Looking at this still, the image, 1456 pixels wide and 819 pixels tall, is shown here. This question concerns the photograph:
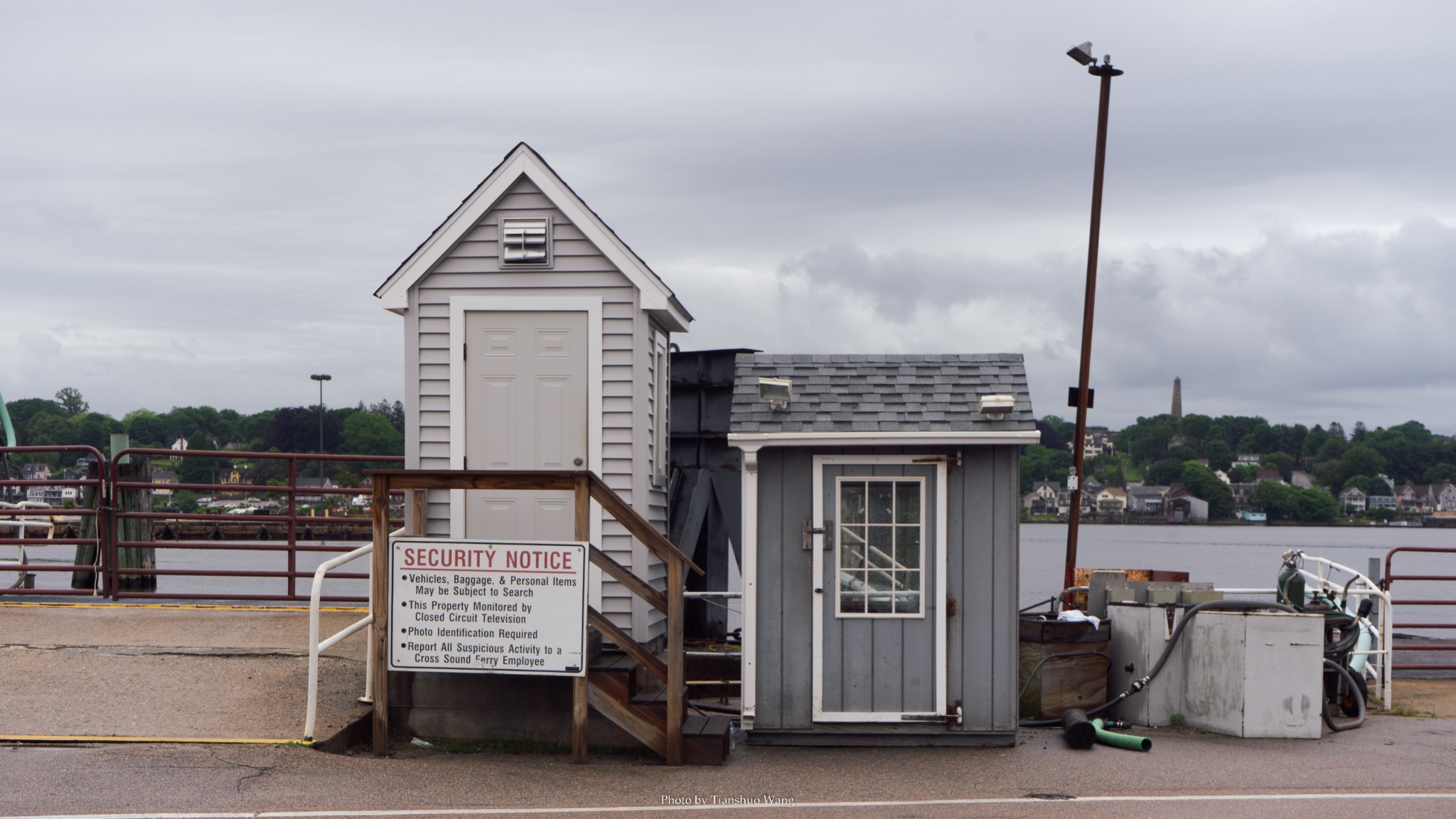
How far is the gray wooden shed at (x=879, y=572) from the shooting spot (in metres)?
9.45

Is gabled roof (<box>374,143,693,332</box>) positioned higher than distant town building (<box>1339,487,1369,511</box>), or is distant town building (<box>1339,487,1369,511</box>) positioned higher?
gabled roof (<box>374,143,693,332</box>)

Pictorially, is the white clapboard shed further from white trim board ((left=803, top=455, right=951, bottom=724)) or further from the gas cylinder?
the gas cylinder

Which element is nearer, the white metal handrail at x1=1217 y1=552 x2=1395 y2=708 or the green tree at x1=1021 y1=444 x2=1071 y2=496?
the white metal handrail at x1=1217 y1=552 x2=1395 y2=708

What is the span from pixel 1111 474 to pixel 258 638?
113 m

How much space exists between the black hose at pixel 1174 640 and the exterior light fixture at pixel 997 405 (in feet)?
8.43

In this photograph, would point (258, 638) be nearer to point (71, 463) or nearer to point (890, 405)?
point (890, 405)

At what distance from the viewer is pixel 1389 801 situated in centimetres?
803

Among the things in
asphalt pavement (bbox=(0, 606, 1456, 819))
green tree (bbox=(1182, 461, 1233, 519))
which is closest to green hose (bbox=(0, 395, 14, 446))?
asphalt pavement (bbox=(0, 606, 1456, 819))

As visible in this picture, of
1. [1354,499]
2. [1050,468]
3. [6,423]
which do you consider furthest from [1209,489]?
[6,423]

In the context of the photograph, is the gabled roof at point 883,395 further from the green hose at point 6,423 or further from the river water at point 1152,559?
the green hose at point 6,423

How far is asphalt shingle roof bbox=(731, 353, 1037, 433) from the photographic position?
9.46m

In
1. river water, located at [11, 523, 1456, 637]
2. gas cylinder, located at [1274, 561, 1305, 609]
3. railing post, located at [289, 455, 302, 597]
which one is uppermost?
railing post, located at [289, 455, 302, 597]

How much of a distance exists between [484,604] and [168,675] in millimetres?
2854

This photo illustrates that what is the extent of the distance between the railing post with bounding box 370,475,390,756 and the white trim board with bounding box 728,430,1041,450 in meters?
2.52
